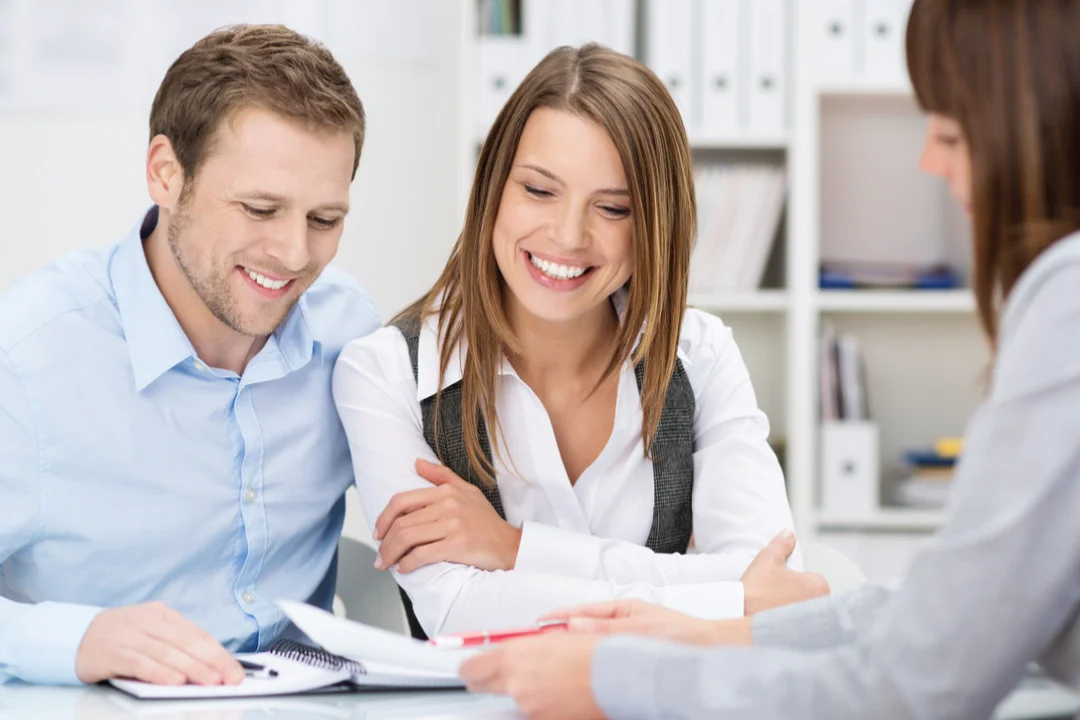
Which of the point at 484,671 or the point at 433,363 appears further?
the point at 433,363

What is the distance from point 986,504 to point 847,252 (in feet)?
7.74

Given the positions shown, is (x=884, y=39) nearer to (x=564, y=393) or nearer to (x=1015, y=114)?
(x=564, y=393)

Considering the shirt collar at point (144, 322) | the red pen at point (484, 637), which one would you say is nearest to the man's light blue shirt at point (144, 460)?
the shirt collar at point (144, 322)

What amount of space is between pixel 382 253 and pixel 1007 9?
2.48 metres

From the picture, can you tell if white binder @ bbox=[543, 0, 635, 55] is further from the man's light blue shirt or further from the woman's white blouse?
the man's light blue shirt

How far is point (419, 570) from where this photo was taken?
1415 mm

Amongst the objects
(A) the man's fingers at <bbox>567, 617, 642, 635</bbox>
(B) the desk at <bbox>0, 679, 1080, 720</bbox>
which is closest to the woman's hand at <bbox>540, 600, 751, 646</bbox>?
(A) the man's fingers at <bbox>567, 617, 642, 635</bbox>

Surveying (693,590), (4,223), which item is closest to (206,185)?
(693,590)

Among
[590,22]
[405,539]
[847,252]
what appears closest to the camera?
[405,539]

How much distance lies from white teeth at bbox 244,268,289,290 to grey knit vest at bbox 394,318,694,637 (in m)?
0.19

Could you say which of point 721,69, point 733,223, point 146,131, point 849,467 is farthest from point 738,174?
point 146,131

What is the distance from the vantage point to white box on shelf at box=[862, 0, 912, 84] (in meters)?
2.70

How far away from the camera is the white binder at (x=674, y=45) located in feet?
8.86

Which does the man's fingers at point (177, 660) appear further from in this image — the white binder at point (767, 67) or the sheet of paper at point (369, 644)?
the white binder at point (767, 67)
